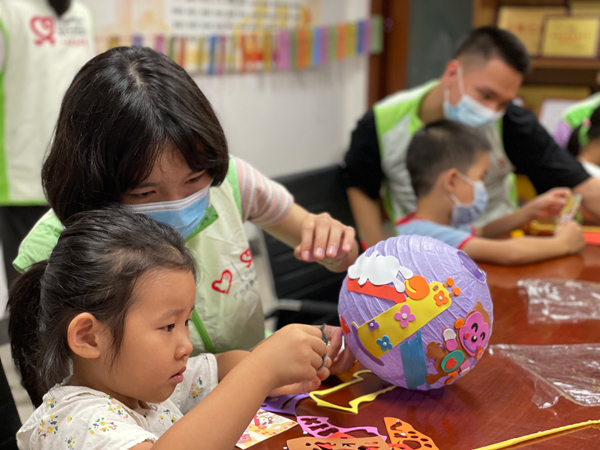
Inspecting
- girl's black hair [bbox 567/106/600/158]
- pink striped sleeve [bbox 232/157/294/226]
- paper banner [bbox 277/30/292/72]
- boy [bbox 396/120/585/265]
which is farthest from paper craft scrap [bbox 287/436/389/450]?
paper banner [bbox 277/30/292/72]

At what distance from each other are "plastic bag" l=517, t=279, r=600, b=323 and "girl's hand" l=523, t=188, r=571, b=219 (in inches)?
19.4

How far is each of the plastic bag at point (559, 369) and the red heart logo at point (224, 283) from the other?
0.56 m

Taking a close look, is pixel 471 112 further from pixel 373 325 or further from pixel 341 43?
pixel 341 43

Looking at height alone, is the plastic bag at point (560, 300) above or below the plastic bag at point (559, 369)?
below

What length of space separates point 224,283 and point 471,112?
137cm

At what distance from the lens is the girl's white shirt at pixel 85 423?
77 cm

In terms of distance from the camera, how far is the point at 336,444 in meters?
0.91

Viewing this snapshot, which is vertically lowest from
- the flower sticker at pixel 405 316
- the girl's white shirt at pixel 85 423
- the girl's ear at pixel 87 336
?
the girl's white shirt at pixel 85 423

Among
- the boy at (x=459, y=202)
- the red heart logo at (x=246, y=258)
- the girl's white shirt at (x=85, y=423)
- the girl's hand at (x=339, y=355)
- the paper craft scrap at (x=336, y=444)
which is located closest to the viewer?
the girl's white shirt at (x=85, y=423)

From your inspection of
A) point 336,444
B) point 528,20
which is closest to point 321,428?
point 336,444

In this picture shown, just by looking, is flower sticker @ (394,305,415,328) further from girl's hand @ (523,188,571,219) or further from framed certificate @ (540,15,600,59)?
framed certificate @ (540,15,600,59)

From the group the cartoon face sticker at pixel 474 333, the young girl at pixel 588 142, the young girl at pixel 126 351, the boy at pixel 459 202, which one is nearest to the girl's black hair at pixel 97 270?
the young girl at pixel 126 351

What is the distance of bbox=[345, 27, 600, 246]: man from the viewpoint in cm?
226

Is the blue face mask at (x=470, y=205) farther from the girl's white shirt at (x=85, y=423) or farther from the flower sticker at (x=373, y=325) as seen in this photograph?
the girl's white shirt at (x=85, y=423)
